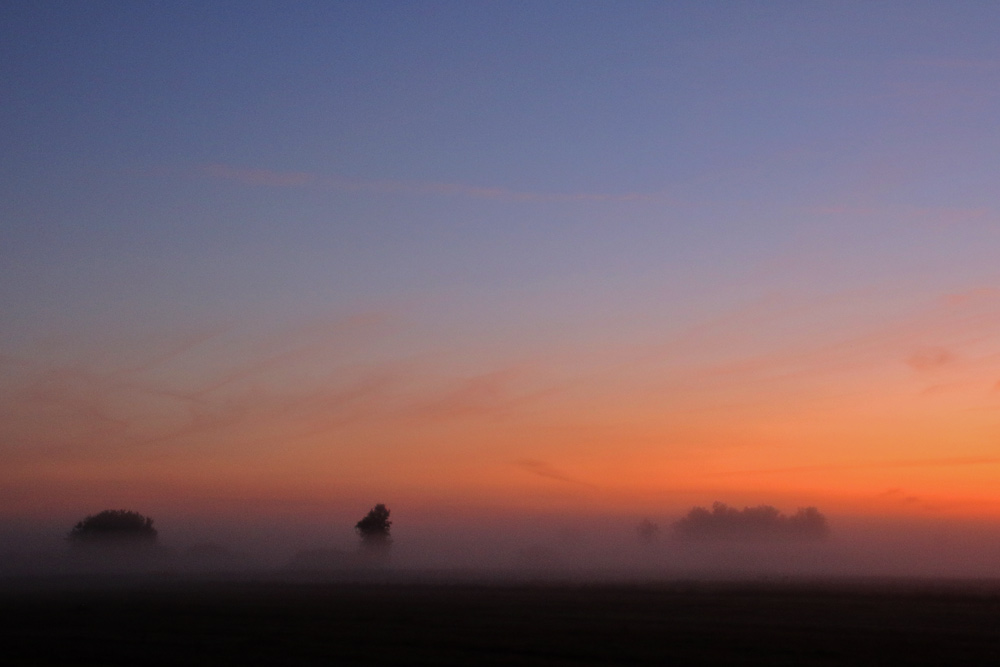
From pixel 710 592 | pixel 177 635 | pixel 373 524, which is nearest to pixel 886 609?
pixel 710 592

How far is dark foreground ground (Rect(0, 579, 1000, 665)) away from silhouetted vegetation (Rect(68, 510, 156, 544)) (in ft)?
400

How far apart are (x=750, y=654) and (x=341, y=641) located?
14022 millimetres

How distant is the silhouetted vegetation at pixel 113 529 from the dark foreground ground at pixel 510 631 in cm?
12197

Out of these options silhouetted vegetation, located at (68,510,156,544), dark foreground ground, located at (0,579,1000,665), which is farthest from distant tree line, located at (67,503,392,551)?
dark foreground ground, located at (0,579,1000,665)

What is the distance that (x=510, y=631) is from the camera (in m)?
34.6

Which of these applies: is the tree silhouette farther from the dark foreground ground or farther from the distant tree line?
the dark foreground ground

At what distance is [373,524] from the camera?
161750 millimetres

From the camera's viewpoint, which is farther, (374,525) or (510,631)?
(374,525)

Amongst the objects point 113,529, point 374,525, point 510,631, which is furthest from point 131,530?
point 510,631

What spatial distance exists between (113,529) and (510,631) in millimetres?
155260

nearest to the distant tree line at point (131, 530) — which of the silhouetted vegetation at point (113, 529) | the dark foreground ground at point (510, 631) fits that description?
the silhouetted vegetation at point (113, 529)

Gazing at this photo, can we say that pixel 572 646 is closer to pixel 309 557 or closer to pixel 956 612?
pixel 956 612

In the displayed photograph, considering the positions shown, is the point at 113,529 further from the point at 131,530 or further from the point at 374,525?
the point at 374,525

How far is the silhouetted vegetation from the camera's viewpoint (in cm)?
16600
